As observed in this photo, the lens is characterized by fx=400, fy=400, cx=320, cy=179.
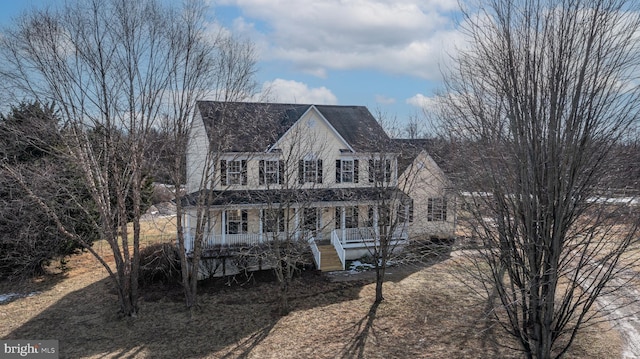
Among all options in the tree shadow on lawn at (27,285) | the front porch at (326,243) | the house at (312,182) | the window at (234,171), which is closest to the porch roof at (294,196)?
the house at (312,182)

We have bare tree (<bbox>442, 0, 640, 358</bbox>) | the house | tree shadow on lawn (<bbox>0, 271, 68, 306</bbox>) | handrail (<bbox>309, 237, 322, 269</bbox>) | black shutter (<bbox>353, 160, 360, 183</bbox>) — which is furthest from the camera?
black shutter (<bbox>353, 160, 360, 183</bbox>)

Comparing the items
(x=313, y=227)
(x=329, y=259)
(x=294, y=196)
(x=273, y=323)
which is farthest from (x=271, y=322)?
(x=313, y=227)

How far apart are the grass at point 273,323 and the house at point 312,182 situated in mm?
2427

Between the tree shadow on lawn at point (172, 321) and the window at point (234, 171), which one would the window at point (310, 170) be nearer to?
the window at point (234, 171)

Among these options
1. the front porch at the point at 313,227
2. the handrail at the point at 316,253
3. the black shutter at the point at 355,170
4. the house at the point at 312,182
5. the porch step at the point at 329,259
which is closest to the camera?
the house at the point at 312,182

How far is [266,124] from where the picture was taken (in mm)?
18266

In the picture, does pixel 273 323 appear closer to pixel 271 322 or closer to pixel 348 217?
pixel 271 322

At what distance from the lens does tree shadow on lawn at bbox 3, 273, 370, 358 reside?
459 inches

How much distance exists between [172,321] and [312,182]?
7.62m

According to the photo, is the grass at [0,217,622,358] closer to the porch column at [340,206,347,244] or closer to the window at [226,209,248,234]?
the porch column at [340,206,347,244]

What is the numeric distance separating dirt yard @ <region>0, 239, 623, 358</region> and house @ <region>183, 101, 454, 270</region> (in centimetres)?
238

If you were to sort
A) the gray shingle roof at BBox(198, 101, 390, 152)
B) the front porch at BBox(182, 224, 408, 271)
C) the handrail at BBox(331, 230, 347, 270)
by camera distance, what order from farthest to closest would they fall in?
1. the handrail at BBox(331, 230, 347, 270)
2. the front porch at BBox(182, 224, 408, 271)
3. the gray shingle roof at BBox(198, 101, 390, 152)

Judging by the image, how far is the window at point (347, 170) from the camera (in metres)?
21.6

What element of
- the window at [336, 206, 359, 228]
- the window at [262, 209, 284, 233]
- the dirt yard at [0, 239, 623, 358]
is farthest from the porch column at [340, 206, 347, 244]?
the window at [262, 209, 284, 233]
